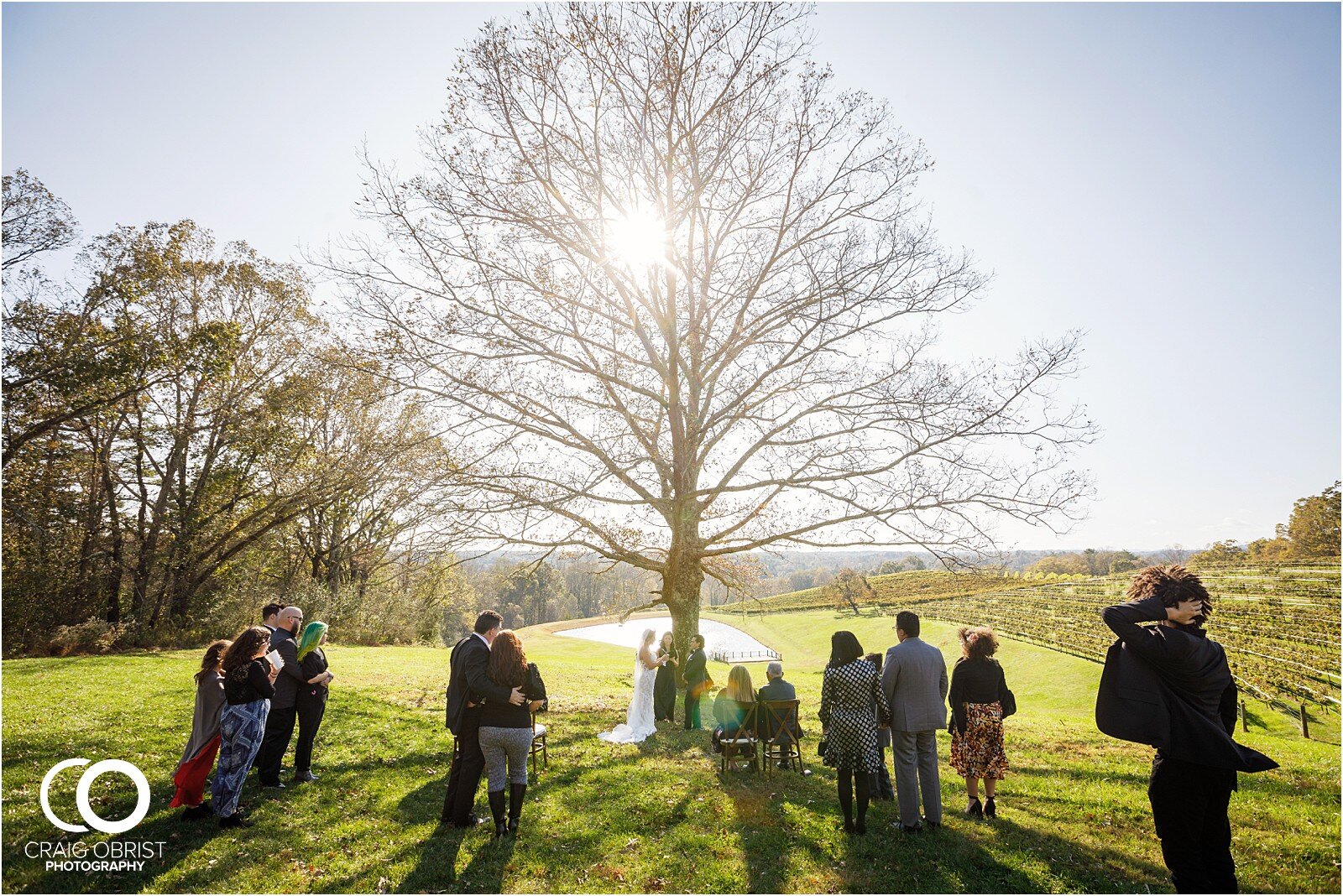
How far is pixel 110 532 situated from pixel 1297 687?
170 ft

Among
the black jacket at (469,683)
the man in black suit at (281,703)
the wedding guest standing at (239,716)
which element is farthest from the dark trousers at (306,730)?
the black jacket at (469,683)

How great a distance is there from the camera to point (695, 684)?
1063cm

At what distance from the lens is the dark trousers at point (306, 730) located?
284 inches

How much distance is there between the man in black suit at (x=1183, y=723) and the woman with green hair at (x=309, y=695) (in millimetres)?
8191

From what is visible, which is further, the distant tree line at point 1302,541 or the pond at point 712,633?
the pond at point 712,633

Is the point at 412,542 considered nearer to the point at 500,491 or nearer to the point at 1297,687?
the point at 500,491

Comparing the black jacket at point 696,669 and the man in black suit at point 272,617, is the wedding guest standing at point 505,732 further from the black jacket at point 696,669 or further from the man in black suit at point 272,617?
the black jacket at point 696,669

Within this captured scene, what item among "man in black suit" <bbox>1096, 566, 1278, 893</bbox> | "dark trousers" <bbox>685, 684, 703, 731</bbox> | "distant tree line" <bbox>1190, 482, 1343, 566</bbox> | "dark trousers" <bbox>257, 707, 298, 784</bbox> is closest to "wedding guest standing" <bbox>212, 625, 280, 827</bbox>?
"dark trousers" <bbox>257, 707, 298, 784</bbox>

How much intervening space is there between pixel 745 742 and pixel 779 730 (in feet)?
1.79

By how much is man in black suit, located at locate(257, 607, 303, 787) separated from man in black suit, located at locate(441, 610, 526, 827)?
8.02 ft

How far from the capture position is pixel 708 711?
11.2 meters

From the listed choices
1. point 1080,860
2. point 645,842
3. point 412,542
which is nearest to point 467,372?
point 412,542

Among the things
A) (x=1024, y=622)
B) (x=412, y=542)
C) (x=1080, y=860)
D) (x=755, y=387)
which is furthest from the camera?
(x=1024, y=622)

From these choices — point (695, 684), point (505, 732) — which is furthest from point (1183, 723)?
point (695, 684)
